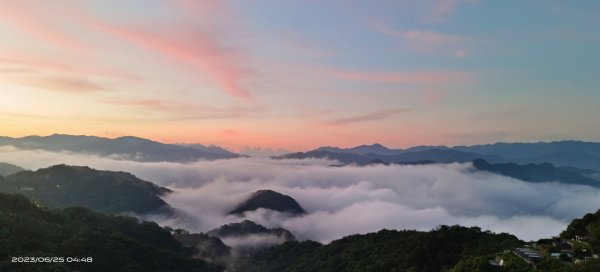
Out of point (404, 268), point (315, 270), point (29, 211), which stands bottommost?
point (315, 270)

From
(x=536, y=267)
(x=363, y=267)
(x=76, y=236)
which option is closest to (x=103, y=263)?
(x=76, y=236)

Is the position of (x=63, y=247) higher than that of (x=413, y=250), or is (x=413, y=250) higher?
(x=63, y=247)

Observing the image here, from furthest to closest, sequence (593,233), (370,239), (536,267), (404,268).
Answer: (370,239) < (404,268) < (593,233) < (536,267)

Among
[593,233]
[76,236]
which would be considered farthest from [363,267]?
[76,236]

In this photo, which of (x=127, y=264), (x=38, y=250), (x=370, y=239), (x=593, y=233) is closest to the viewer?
(x=593, y=233)

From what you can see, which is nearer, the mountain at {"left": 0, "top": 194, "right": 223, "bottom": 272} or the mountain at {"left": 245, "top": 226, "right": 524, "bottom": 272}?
the mountain at {"left": 0, "top": 194, "right": 223, "bottom": 272}

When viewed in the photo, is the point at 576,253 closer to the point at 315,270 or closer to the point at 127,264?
the point at 315,270

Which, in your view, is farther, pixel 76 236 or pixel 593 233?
pixel 76 236

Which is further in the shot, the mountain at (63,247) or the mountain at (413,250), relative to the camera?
the mountain at (413,250)

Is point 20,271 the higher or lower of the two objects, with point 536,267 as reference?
lower

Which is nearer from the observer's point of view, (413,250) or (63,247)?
(63,247)
